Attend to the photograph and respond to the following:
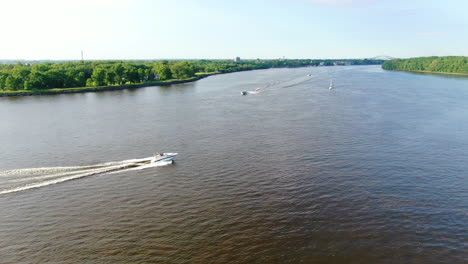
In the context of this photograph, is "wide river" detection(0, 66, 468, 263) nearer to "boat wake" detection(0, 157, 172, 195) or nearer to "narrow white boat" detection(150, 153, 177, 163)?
→ "boat wake" detection(0, 157, 172, 195)

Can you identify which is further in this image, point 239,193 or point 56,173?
point 56,173

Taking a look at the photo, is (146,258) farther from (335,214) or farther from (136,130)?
(136,130)

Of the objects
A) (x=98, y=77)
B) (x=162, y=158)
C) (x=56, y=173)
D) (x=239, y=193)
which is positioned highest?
(x=98, y=77)

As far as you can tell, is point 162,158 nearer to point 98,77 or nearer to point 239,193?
point 239,193

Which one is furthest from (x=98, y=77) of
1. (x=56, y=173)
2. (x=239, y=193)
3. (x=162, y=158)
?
(x=239, y=193)

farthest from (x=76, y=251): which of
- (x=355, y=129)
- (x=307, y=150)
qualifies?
(x=355, y=129)

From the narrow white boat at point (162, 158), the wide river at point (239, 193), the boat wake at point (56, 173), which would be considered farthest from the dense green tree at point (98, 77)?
the narrow white boat at point (162, 158)
